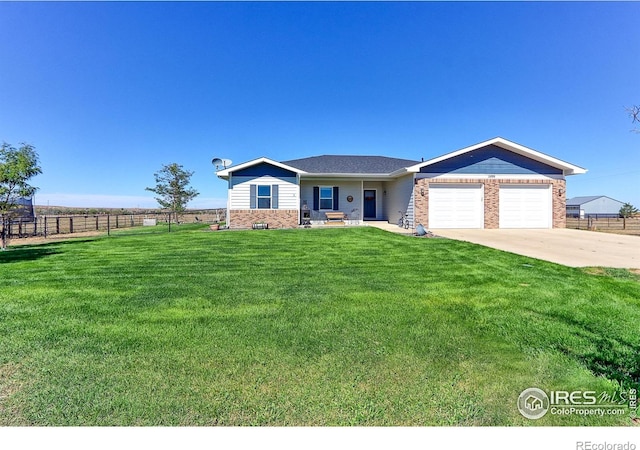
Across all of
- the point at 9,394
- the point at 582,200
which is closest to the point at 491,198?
the point at 9,394

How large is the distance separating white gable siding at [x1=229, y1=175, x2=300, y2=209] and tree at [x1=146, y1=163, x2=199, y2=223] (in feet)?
44.3

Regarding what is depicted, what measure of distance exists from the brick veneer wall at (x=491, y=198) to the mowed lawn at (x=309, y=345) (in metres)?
9.25

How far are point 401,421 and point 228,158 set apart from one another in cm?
1831

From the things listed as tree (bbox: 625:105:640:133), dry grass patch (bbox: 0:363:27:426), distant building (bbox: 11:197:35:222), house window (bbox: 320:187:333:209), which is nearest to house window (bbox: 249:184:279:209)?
house window (bbox: 320:187:333:209)

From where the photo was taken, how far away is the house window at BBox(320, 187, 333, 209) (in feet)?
62.4

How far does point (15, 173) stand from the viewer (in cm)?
1055

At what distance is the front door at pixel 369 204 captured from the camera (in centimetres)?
2039

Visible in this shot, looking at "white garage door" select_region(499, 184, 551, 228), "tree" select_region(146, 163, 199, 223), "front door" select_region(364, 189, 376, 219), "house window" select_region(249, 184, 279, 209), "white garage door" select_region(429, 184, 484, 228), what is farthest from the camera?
→ "tree" select_region(146, 163, 199, 223)

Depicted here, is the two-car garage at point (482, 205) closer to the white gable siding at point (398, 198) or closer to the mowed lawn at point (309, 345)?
the white gable siding at point (398, 198)

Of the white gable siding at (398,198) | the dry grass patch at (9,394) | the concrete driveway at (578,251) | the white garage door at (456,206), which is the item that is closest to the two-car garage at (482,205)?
the white garage door at (456,206)

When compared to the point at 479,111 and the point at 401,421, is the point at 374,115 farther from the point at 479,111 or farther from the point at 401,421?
the point at 401,421

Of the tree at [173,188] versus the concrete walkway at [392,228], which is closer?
the concrete walkway at [392,228]

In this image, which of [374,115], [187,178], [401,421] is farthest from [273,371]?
[187,178]

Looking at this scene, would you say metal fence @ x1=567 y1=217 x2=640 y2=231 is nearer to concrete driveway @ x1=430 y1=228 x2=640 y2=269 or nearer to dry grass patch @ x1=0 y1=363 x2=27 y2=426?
concrete driveway @ x1=430 y1=228 x2=640 y2=269
